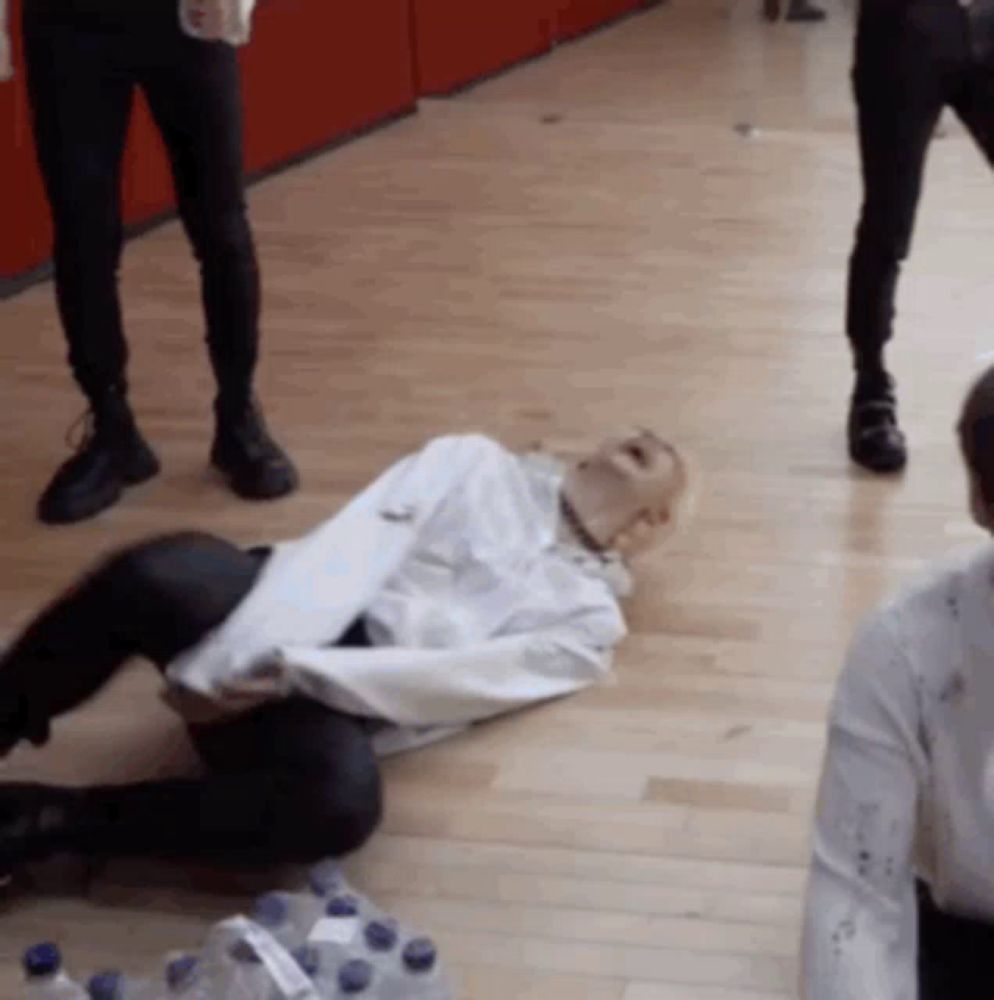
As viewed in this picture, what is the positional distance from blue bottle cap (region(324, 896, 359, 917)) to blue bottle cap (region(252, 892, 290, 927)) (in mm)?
40

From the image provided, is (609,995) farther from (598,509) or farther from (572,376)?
(572,376)

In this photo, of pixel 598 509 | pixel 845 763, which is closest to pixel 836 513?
pixel 598 509

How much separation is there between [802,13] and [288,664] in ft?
14.8

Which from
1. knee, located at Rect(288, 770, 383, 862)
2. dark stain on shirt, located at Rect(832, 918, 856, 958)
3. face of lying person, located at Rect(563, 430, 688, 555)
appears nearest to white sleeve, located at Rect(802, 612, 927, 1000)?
dark stain on shirt, located at Rect(832, 918, 856, 958)

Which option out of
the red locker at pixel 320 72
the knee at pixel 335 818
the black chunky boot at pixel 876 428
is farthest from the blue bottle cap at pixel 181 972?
the red locker at pixel 320 72

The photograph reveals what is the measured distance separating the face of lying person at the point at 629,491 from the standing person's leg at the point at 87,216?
762mm

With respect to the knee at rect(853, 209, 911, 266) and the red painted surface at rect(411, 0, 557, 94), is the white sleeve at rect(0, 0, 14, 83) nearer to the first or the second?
the knee at rect(853, 209, 911, 266)

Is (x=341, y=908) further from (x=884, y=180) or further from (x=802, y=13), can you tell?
(x=802, y=13)

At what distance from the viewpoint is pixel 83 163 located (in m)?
2.71

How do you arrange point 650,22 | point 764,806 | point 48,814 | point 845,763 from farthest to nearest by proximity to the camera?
1. point 650,22
2. point 764,806
3. point 48,814
4. point 845,763

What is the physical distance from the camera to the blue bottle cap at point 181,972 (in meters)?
1.80

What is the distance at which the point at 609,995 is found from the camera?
1.89m

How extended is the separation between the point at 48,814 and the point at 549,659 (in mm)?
614

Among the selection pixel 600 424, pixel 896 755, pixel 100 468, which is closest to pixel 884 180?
pixel 600 424
